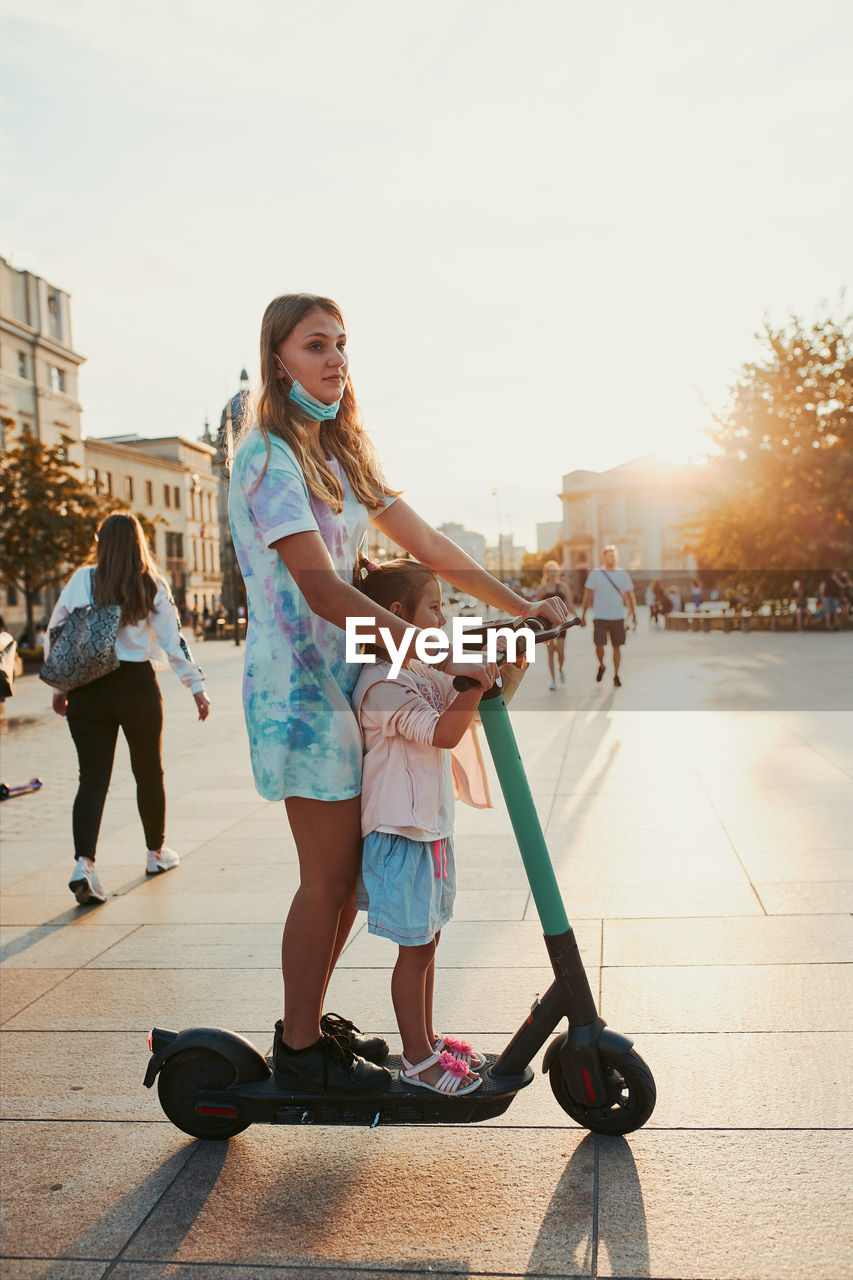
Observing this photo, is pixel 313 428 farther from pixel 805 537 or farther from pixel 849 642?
pixel 805 537

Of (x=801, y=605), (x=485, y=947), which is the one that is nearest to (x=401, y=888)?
(x=485, y=947)

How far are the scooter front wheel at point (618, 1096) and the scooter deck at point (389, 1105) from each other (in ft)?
0.44

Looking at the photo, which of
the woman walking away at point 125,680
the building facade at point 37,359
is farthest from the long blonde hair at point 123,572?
the building facade at point 37,359

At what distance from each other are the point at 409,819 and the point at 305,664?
419 mm

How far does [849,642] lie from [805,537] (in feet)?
24.0

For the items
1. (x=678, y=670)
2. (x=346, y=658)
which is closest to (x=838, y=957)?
(x=346, y=658)

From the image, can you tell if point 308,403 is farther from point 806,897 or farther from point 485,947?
point 806,897

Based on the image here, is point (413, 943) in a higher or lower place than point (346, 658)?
lower

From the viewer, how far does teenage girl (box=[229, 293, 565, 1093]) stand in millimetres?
2498

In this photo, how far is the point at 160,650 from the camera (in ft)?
18.2

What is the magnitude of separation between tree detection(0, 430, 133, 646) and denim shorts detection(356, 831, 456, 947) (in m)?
28.1

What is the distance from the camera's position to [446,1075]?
257 cm

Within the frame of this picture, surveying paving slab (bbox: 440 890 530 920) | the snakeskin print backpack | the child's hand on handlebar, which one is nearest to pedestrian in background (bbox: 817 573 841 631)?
paving slab (bbox: 440 890 530 920)

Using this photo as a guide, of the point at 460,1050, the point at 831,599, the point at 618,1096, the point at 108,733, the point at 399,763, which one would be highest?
the point at 399,763
